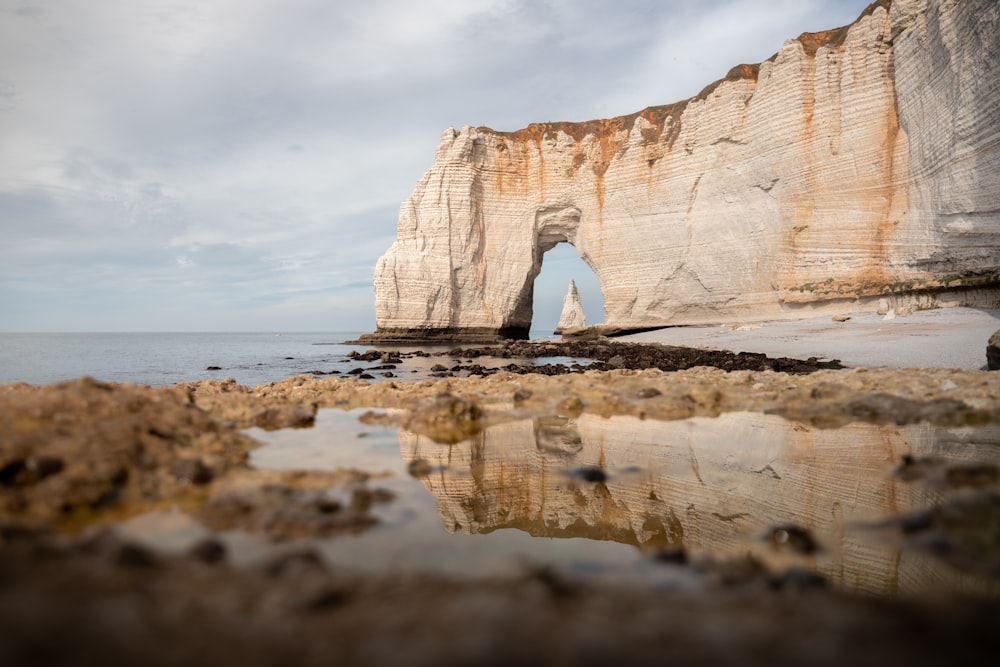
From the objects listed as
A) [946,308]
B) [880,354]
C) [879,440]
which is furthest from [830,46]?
[879,440]

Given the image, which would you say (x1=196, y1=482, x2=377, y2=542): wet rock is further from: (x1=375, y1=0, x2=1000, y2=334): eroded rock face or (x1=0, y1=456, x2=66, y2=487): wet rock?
(x1=375, y1=0, x2=1000, y2=334): eroded rock face

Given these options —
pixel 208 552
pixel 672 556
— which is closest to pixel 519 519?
pixel 672 556

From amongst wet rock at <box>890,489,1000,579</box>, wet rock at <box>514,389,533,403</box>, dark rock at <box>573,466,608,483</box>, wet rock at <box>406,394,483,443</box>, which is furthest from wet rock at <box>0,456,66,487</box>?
wet rock at <box>514,389,533,403</box>

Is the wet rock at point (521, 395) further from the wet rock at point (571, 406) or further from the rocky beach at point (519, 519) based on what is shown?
the wet rock at point (571, 406)

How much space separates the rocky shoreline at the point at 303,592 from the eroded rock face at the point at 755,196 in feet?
61.5

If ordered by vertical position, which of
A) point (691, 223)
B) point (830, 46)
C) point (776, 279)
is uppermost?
point (830, 46)

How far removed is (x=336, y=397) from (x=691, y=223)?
25081 mm

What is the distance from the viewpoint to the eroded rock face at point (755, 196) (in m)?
16.5

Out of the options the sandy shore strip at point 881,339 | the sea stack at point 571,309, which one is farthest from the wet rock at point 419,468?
the sea stack at point 571,309

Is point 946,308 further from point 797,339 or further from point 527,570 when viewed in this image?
point 527,570

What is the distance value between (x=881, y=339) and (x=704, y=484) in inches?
554

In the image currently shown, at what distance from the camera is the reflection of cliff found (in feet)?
9.11

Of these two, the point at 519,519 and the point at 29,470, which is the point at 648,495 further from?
the point at 29,470

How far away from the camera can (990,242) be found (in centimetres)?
1559
